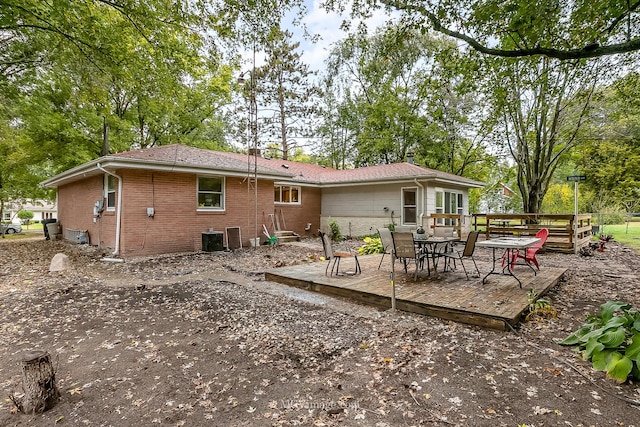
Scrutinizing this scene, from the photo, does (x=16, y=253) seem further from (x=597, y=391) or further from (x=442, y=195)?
(x=442, y=195)

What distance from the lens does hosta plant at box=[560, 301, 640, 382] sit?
281 cm

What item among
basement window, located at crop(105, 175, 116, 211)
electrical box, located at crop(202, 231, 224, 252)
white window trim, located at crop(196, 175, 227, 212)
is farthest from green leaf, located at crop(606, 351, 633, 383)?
basement window, located at crop(105, 175, 116, 211)

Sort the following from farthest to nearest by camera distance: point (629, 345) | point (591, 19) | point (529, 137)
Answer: point (529, 137) → point (591, 19) → point (629, 345)

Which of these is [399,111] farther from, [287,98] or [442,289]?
[442,289]

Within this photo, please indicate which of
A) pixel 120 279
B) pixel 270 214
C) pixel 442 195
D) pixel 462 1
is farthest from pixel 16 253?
pixel 442 195

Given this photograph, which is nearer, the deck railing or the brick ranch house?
the brick ranch house

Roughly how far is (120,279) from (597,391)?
27.5 feet

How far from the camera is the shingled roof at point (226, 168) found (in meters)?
9.72

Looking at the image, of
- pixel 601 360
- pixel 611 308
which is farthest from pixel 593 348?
pixel 611 308

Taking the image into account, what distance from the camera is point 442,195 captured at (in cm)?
1498

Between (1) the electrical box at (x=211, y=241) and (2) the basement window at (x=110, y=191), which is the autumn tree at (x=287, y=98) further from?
(1) the electrical box at (x=211, y=241)

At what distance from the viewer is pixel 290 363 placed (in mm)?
3326

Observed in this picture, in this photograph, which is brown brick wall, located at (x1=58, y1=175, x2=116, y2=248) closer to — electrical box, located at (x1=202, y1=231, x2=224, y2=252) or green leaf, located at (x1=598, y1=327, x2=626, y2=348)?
electrical box, located at (x1=202, y1=231, x2=224, y2=252)

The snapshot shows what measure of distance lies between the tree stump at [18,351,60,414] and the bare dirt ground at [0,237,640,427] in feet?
0.26
